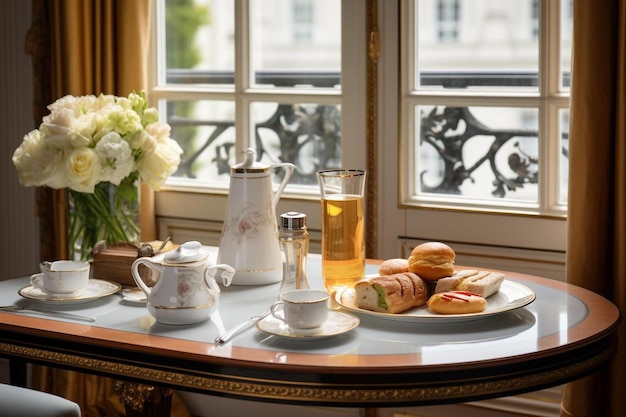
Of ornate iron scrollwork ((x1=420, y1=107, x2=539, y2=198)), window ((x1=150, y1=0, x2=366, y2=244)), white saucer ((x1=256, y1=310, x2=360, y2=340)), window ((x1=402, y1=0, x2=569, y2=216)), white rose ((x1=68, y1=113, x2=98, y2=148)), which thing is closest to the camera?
white saucer ((x1=256, y1=310, x2=360, y2=340))

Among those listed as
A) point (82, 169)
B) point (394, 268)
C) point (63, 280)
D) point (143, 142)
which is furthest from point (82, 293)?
point (394, 268)

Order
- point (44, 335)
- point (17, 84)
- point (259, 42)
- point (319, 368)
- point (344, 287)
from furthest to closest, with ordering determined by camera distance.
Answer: point (17, 84) < point (259, 42) < point (344, 287) < point (44, 335) < point (319, 368)

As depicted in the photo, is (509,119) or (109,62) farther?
(109,62)

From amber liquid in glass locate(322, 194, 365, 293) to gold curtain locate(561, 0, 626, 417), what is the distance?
70cm

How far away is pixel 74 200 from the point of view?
8.12 feet

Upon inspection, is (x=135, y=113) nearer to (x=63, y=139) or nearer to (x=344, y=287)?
(x=63, y=139)

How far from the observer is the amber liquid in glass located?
2064 millimetres

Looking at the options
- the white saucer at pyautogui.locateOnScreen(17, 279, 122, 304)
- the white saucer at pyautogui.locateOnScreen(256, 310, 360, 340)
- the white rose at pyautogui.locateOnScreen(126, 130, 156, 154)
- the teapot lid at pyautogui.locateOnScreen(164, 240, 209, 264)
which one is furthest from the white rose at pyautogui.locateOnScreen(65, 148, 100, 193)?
the white saucer at pyautogui.locateOnScreen(256, 310, 360, 340)

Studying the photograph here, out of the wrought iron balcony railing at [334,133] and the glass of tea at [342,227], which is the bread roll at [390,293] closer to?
the glass of tea at [342,227]

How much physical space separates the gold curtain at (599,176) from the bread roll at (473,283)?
0.51 metres

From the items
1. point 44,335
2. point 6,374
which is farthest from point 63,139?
point 6,374

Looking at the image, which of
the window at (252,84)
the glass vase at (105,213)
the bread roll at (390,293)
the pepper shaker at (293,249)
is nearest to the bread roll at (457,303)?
the bread roll at (390,293)

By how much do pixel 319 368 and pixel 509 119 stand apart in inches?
57.8

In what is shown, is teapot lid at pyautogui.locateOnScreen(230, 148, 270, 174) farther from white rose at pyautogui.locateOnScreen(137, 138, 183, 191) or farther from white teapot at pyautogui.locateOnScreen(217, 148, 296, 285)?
white rose at pyautogui.locateOnScreen(137, 138, 183, 191)
